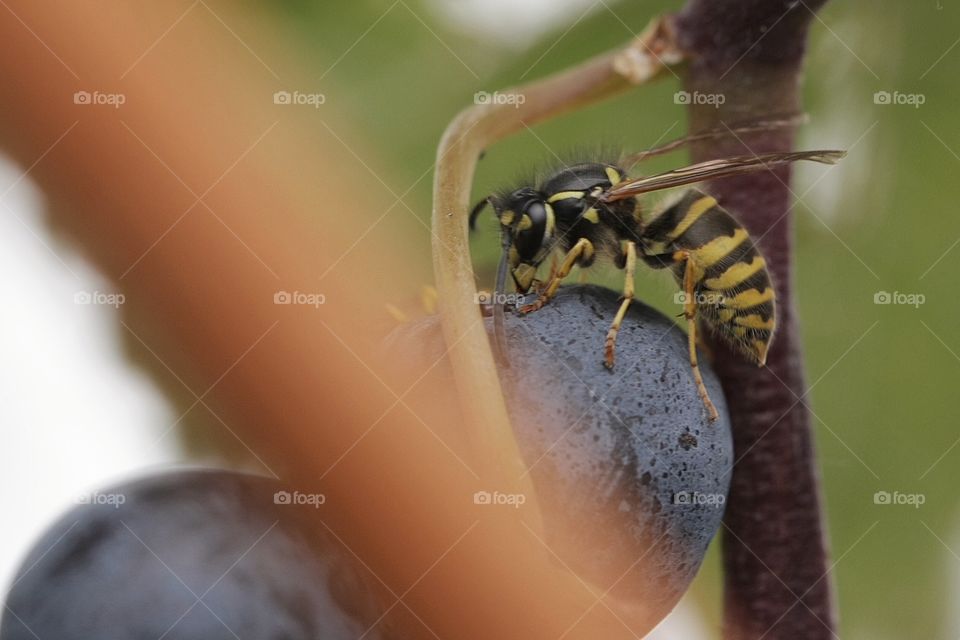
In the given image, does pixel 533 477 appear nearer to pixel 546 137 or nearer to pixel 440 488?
pixel 440 488
